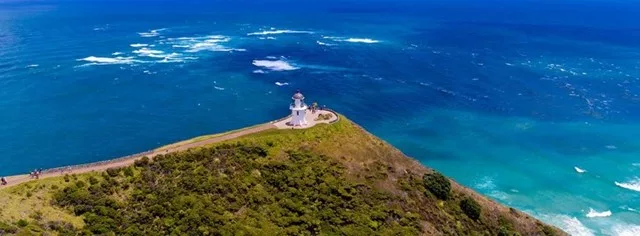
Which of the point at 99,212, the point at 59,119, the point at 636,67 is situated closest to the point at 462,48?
the point at 636,67

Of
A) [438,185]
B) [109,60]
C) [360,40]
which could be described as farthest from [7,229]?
[360,40]

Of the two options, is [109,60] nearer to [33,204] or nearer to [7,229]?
[33,204]

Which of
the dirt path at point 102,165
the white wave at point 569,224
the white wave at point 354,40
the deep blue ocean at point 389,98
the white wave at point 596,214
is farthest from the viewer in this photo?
the white wave at point 354,40

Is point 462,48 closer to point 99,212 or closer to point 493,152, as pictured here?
point 493,152

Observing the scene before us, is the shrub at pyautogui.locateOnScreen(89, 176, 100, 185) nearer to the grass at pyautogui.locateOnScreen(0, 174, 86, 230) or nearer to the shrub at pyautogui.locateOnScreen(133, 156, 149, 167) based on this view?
the grass at pyautogui.locateOnScreen(0, 174, 86, 230)

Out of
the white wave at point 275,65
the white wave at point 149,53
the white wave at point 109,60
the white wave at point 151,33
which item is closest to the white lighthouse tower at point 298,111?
the white wave at point 275,65

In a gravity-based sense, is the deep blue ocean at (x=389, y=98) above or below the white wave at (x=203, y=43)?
below

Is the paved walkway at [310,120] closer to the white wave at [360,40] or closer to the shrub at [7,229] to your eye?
the shrub at [7,229]
